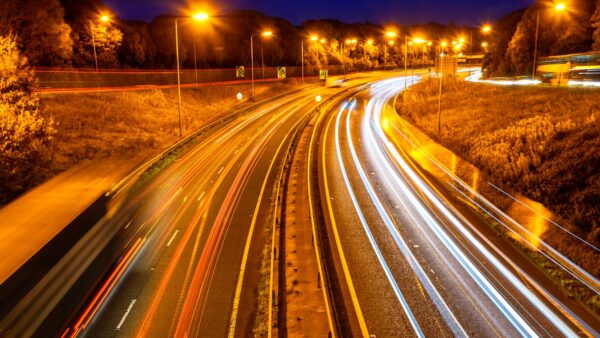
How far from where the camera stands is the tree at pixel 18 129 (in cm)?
2239

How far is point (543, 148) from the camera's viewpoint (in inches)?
1117

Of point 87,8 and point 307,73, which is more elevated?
point 87,8

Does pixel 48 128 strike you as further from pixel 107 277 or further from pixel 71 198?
pixel 107 277

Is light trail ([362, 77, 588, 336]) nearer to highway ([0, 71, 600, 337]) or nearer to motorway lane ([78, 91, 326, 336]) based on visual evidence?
highway ([0, 71, 600, 337])

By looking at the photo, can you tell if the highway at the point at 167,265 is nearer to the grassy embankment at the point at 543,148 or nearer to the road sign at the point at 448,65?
the grassy embankment at the point at 543,148

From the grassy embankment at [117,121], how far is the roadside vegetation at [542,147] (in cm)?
2362

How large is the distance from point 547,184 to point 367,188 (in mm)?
9769

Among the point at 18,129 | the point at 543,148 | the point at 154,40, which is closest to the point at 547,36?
Answer: the point at 543,148

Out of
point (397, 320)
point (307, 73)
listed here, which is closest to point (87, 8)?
point (307, 73)

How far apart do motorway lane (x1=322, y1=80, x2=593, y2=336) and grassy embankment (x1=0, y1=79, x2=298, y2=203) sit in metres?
16.5

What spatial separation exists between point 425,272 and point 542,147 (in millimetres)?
16340

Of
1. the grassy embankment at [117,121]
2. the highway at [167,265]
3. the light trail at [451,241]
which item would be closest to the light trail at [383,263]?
the light trail at [451,241]

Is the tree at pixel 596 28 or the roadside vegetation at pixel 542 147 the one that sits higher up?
the tree at pixel 596 28

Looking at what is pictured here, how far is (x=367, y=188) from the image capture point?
90.8 feet
